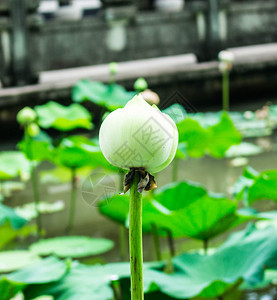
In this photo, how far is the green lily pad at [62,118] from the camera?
2.85m

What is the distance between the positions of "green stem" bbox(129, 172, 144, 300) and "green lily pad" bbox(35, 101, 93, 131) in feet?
7.32

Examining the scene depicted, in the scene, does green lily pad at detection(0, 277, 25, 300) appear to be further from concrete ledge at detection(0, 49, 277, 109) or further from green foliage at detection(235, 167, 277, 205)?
concrete ledge at detection(0, 49, 277, 109)

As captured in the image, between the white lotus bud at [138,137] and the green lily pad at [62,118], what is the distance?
2.26 meters

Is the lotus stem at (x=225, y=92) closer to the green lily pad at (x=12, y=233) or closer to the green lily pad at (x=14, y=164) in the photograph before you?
the green lily pad at (x=14, y=164)

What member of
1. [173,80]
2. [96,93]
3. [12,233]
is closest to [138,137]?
[12,233]

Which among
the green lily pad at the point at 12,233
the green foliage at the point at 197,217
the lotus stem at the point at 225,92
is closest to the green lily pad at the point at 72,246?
the green lily pad at the point at 12,233

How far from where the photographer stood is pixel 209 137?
2201 mm

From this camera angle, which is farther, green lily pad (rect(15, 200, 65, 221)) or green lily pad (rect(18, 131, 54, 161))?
green lily pad (rect(15, 200, 65, 221))

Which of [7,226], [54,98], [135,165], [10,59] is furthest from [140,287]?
[10,59]

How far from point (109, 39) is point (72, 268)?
4226 millimetres

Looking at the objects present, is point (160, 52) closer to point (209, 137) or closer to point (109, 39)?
point (109, 39)

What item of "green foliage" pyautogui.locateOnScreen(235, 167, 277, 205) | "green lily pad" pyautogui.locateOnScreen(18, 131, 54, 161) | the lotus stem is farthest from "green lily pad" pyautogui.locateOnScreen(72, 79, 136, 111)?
the lotus stem

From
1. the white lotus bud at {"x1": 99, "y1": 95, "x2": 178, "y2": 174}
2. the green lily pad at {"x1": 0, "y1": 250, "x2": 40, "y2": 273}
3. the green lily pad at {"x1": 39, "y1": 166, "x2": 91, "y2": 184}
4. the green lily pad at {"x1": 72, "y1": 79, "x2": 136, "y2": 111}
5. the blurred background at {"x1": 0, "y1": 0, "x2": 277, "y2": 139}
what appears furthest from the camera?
the blurred background at {"x1": 0, "y1": 0, "x2": 277, "y2": 139}

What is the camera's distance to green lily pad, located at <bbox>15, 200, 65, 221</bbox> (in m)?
2.89
